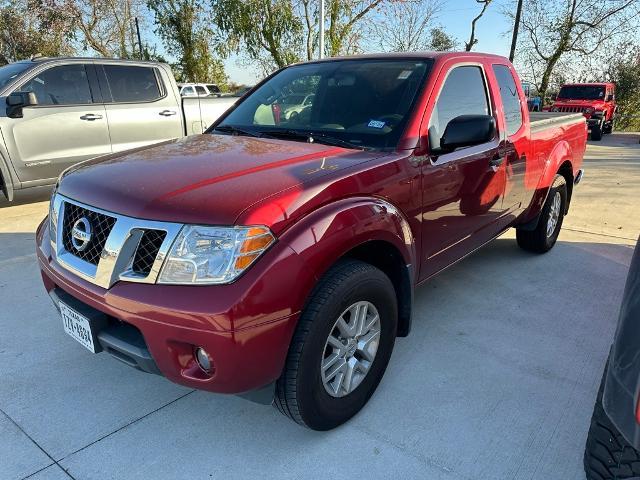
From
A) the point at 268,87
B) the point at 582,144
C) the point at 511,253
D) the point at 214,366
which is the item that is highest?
the point at 268,87

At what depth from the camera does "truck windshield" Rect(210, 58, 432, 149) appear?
271 cm

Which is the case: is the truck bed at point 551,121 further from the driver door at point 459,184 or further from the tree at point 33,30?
the tree at point 33,30

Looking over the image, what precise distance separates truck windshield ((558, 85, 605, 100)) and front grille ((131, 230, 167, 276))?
2009cm

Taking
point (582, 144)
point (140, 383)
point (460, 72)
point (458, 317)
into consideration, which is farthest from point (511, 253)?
point (140, 383)

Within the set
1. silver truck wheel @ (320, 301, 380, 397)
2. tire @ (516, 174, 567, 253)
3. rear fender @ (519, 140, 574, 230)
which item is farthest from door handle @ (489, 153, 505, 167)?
silver truck wheel @ (320, 301, 380, 397)

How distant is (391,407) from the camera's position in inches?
99.0

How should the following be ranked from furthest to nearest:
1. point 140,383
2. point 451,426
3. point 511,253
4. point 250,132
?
point 511,253 < point 250,132 < point 140,383 < point 451,426

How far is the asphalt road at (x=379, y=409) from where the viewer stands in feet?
7.00

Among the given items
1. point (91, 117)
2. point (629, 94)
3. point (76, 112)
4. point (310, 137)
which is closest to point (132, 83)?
point (91, 117)

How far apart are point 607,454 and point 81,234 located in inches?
84.1

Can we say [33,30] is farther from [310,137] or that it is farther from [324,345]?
[324,345]

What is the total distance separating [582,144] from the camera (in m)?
5.05

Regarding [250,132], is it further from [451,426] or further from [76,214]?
[451,426]

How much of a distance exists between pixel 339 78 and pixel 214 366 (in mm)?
2063
